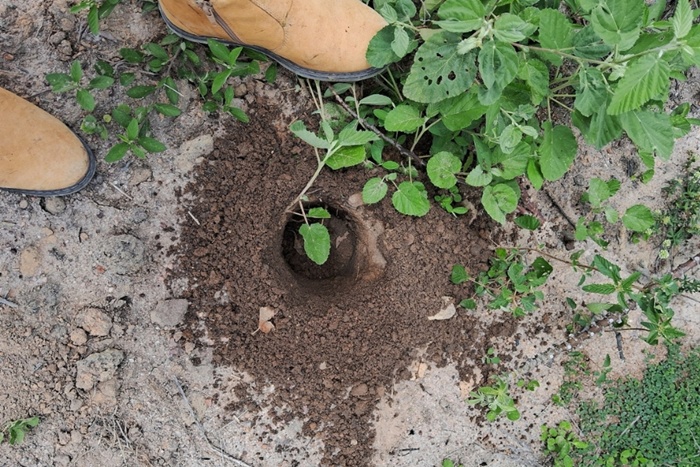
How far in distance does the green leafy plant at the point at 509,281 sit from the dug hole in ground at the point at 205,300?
0.06 m

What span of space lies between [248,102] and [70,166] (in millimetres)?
635

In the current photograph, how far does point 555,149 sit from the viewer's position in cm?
190

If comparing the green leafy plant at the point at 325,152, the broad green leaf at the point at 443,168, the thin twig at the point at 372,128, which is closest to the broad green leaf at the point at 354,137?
the green leafy plant at the point at 325,152

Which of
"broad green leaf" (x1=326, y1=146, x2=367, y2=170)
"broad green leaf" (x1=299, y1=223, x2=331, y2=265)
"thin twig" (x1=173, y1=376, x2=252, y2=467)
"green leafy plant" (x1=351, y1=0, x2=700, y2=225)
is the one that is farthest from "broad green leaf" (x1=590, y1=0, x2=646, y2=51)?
"thin twig" (x1=173, y1=376, x2=252, y2=467)

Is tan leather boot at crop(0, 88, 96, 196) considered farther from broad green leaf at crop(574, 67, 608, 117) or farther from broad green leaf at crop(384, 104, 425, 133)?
broad green leaf at crop(574, 67, 608, 117)

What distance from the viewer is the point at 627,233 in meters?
2.40

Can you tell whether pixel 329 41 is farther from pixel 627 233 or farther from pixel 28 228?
pixel 627 233

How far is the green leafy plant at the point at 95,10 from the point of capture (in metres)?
1.83

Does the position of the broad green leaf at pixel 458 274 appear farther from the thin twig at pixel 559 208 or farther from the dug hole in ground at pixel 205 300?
the thin twig at pixel 559 208

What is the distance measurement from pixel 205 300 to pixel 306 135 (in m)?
0.69

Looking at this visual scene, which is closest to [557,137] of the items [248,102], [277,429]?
[248,102]

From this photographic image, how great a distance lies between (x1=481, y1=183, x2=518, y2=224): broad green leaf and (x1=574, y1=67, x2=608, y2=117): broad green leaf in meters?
0.41

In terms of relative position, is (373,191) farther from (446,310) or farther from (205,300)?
(205,300)

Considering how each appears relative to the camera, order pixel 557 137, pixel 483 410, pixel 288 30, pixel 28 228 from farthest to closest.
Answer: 1. pixel 483 410
2. pixel 28 228
3. pixel 557 137
4. pixel 288 30
